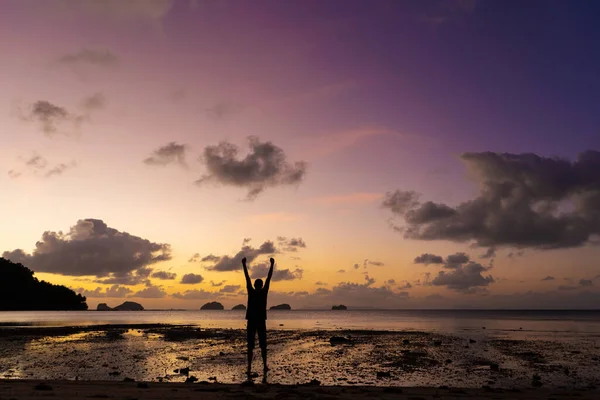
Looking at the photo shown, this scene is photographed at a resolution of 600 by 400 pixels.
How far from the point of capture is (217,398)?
39.7ft

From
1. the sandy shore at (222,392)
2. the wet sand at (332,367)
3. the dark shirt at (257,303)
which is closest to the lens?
the sandy shore at (222,392)

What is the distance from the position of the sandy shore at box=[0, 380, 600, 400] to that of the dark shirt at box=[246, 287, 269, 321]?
2865mm

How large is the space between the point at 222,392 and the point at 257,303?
4277mm

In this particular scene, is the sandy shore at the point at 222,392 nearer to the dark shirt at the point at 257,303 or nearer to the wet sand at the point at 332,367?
the wet sand at the point at 332,367

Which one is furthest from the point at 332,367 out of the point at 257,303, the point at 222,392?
the point at 222,392

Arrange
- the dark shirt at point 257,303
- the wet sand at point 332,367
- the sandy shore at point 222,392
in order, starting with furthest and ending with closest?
the wet sand at point 332,367 < the dark shirt at point 257,303 < the sandy shore at point 222,392

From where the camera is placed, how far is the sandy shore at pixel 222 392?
40.1ft

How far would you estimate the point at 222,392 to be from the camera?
13203mm

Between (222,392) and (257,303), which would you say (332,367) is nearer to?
(257,303)

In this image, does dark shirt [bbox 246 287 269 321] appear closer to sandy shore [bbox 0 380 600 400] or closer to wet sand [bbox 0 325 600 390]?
sandy shore [bbox 0 380 600 400]

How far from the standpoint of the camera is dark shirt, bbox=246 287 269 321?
17047 mm

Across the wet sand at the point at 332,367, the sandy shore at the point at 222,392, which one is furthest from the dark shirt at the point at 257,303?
the wet sand at the point at 332,367

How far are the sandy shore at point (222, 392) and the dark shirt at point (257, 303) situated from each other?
2865 mm

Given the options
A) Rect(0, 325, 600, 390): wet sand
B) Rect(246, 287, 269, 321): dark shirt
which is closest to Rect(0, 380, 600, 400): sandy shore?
Rect(0, 325, 600, 390): wet sand
